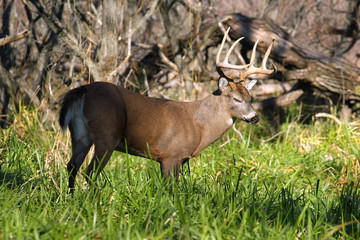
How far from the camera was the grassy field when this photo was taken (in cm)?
311

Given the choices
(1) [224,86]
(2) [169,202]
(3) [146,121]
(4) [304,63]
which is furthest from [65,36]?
(4) [304,63]

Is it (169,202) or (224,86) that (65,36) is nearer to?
(224,86)

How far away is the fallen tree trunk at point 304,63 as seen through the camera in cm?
744

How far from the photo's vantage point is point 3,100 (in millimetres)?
6824

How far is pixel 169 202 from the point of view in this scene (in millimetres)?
3504

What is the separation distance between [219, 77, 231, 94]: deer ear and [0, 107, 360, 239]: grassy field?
0.92 metres

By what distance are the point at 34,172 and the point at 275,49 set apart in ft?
14.7

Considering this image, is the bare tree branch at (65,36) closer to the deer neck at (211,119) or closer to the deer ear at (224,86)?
the deer neck at (211,119)

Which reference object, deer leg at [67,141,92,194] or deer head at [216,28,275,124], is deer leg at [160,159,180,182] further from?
deer head at [216,28,275,124]

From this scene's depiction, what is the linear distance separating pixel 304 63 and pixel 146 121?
3621 millimetres

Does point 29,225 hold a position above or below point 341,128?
above

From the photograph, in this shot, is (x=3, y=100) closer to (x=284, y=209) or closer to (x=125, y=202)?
(x=125, y=202)

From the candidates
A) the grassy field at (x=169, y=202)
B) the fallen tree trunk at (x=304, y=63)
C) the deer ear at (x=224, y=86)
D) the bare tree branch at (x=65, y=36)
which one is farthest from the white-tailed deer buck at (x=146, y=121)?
the fallen tree trunk at (x=304, y=63)

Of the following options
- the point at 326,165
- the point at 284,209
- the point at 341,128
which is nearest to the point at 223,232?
the point at 284,209
